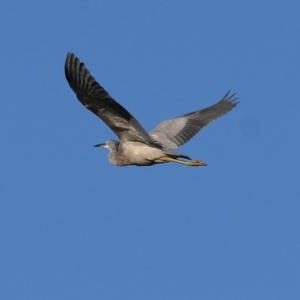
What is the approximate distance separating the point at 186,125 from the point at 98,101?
4.38 meters

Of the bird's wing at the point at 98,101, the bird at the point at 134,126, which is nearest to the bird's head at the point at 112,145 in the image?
the bird at the point at 134,126

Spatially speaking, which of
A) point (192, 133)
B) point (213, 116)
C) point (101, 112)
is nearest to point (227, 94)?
point (213, 116)

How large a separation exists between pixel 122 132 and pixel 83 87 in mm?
2011

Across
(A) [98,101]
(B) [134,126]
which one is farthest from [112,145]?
(A) [98,101]

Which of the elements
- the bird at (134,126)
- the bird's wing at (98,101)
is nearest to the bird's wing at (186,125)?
the bird at (134,126)

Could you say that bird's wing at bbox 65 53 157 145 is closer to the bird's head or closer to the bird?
the bird

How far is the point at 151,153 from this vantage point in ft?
54.0

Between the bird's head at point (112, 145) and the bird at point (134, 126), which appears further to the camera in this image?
the bird's head at point (112, 145)

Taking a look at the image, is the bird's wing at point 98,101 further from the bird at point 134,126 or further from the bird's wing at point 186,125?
the bird's wing at point 186,125

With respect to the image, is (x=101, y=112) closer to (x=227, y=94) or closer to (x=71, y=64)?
(x=71, y=64)

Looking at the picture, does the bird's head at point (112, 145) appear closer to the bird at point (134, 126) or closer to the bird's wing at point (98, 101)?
the bird at point (134, 126)

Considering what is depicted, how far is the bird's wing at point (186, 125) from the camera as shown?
17750 millimetres

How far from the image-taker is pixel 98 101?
48.1 ft

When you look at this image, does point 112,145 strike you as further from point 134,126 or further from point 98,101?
point 98,101
